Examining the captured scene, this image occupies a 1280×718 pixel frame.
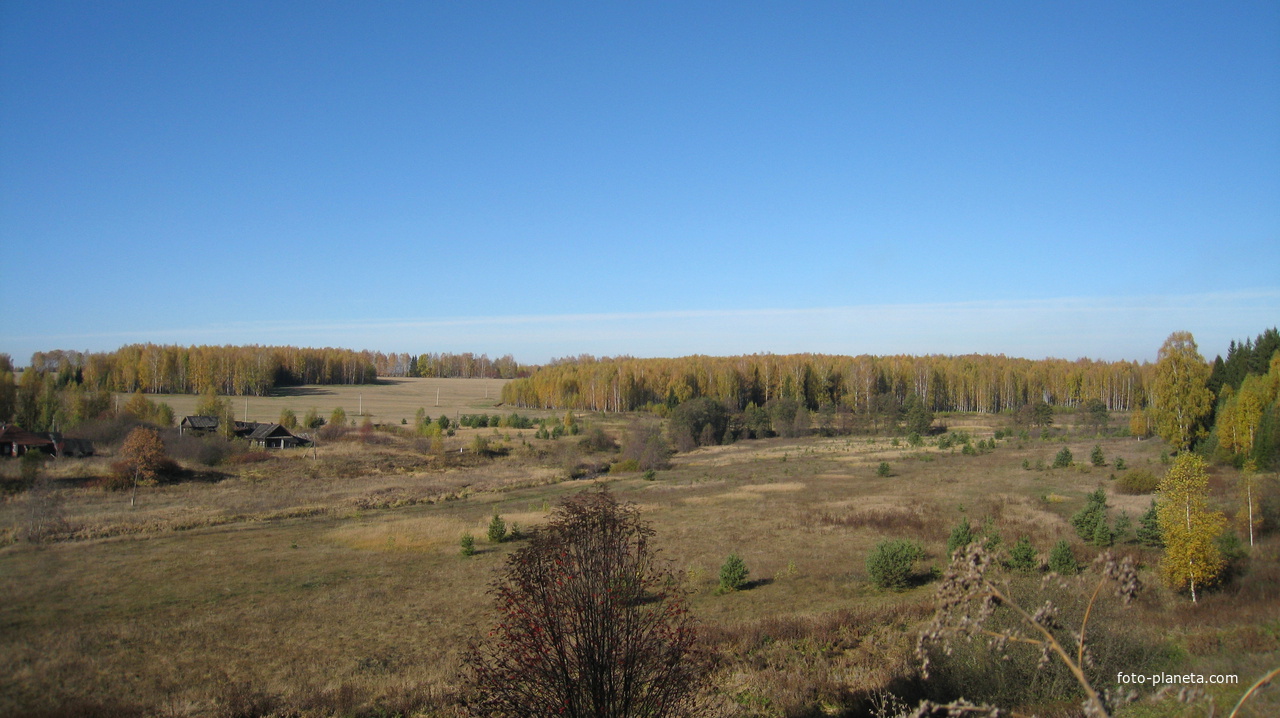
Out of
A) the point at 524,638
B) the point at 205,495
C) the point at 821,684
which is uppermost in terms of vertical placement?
the point at 524,638

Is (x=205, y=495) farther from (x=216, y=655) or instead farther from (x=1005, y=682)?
(x=1005, y=682)

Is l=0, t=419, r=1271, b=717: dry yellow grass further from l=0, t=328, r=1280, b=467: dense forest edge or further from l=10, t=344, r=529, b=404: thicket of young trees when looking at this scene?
l=10, t=344, r=529, b=404: thicket of young trees

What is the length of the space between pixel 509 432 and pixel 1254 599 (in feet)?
260

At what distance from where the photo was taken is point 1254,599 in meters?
17.1

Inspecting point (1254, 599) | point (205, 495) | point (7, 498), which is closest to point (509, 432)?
point (205, 495)

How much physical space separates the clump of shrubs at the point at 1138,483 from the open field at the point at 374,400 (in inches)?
3261

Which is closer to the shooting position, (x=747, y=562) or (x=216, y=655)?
(x=216, y=655)

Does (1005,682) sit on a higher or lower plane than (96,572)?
higher

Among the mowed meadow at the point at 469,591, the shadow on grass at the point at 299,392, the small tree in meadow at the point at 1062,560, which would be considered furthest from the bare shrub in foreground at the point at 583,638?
the shadow on grass at the point at 299,392

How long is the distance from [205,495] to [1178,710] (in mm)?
53288

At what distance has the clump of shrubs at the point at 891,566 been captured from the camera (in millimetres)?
21469

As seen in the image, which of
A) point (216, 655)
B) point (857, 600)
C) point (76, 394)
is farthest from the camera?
point (76, 394)

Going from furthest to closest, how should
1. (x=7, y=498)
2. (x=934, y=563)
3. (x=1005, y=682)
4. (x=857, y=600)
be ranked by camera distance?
(x=7, y=498) < (x=934, y=563) < (x=857, y=600) < (x=1005, y=682)

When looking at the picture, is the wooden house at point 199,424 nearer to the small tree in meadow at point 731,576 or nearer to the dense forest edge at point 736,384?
the dense forest edge at point 736,384
